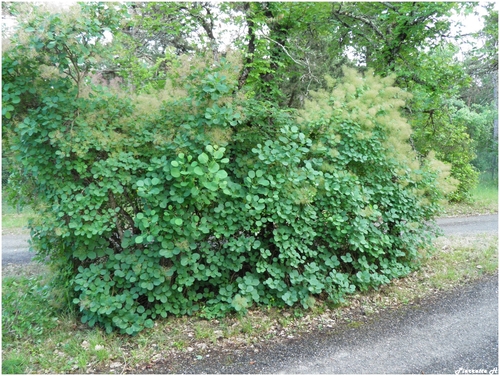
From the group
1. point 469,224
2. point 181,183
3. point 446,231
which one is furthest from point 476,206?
point 181,183

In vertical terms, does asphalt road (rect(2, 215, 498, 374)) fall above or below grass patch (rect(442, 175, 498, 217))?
below

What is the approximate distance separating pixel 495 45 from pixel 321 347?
700 centimetres

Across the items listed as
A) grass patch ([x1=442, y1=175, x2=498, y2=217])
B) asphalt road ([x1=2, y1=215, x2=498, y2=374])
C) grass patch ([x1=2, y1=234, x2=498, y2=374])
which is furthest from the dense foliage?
grass patch ([x1=442, y1=175, x2=498, y2=217])

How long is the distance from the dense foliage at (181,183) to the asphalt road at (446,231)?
324cm

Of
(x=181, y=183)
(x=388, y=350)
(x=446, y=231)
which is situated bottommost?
(x=388, y=350)

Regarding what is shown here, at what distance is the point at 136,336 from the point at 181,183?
1406mm

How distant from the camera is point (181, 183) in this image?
9.72ft

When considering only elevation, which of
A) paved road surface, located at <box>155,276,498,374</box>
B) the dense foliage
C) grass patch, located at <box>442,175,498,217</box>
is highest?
the dense foliage

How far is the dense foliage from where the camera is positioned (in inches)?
117

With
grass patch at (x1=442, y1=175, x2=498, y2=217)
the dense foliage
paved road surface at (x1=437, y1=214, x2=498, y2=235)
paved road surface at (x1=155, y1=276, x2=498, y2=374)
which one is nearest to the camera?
paved road surface at (x1=155, y1=276, x2=498, y2=374)

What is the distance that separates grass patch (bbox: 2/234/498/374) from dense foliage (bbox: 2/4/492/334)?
0.14 m

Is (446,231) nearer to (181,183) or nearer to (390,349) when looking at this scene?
(390,349)

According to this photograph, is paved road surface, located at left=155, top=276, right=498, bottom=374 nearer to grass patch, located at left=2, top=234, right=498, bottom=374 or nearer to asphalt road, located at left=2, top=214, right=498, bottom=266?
grass patch, located at left=2, top=234, right=498, bottom=374

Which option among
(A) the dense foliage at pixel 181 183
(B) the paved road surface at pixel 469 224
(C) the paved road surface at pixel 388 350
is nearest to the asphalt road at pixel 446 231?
(B) the paved road surface at pixel 469 224
